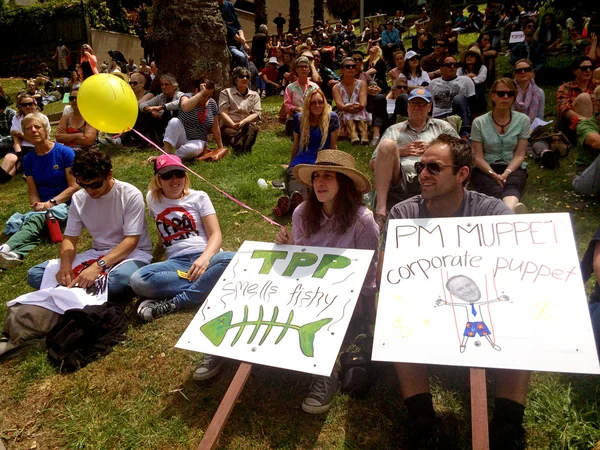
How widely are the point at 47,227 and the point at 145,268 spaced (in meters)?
2.36

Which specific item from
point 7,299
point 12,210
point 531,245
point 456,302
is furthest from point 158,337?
point 12,210

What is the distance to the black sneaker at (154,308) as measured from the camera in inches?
137

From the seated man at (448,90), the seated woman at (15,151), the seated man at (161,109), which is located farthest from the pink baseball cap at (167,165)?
the seated woman at (15,151)

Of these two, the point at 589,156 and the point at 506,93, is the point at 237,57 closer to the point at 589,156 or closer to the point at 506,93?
the point at 506,93

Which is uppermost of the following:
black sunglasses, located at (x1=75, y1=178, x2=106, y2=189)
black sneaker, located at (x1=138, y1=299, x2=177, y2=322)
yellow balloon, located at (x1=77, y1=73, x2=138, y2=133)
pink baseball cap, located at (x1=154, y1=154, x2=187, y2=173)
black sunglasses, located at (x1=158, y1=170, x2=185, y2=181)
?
yellow balloon, located at (x1=77, y1=73, x2=138, y2=133)

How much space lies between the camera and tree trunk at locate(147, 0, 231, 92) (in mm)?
8477

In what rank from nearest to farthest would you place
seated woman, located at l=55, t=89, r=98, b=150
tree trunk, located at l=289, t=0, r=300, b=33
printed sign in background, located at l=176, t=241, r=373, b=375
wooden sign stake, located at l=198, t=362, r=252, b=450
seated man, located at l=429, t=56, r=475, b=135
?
wooden sign stake, located at l=198, t=362, r=252, b=450
printed sign in background, located at l=176, t=241, r=373, b=375
seated man, located at l=429, t=56, r=475, b=135
seated woman, located at l=55, t=89, r=98, b=150
tree trunk, located at l=289, t=0, r=300, b=33

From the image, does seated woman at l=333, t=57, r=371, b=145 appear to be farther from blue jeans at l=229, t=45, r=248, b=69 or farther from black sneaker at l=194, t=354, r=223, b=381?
black sneaker at l=194, t=354, r=223, b=381

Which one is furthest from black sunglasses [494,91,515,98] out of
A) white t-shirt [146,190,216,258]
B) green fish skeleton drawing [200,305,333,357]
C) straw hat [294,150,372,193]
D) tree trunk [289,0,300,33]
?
tree trunk [289,0,300,33]

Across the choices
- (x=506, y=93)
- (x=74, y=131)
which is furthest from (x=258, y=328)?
(x=74, y=131)

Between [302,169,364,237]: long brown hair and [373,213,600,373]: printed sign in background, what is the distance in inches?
17.9

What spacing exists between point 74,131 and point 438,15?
644 inches

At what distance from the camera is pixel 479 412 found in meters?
1.97

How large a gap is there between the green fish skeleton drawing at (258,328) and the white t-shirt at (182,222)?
128 cm
